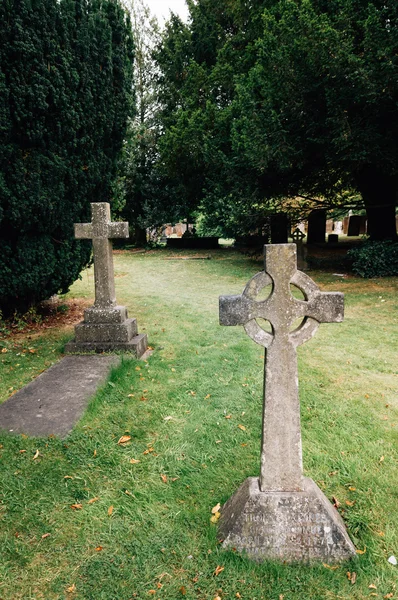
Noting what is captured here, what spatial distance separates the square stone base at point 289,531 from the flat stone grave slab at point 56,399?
1966mm

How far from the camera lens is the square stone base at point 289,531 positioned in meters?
2.38

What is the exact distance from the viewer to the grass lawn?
7.45ft

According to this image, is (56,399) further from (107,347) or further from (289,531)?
(289,531)

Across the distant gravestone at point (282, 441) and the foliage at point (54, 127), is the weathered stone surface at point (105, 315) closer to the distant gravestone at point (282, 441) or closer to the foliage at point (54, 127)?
the foliage at point (54, 127)

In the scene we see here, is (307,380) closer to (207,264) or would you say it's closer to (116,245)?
(207,264)

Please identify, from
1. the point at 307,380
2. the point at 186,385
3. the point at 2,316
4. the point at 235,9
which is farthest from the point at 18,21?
the point at 235,9

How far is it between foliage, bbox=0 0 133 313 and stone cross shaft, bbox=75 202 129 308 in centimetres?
112

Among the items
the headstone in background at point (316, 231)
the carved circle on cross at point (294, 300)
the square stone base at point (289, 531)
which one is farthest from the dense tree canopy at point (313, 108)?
the square stone base at point (289, 531)

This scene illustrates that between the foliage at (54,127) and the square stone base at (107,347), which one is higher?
the foliage at (54,127)

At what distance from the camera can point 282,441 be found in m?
2.46

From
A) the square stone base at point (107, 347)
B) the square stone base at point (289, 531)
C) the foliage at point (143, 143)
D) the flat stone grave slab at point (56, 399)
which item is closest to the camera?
the square stone base at point (289, 531)

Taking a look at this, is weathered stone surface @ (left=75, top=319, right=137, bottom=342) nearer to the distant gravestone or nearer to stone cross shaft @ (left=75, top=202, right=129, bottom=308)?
stone cross shaft @ (left=75, top=202, right=129, bottom=308)

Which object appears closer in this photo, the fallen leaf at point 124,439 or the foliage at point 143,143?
the fallen leaf at point 124,439

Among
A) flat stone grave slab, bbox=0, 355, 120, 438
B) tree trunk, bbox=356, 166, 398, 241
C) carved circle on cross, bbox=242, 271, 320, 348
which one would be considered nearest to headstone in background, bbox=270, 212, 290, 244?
tree trunk, bbox=356, 166, 398, 241
